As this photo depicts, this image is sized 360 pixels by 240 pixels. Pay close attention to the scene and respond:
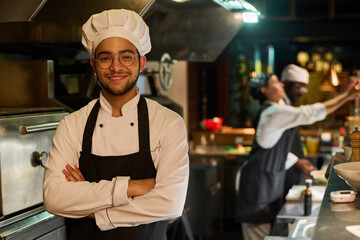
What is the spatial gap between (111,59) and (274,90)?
269 cm

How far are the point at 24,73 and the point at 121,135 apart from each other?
1356mm

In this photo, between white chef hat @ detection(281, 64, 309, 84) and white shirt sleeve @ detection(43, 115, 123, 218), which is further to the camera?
white chef hat @ detection(281, 64, 309, 84)

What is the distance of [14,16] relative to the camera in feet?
9.86

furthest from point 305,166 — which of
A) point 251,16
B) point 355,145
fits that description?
point 355,145

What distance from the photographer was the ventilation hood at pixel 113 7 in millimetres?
3025

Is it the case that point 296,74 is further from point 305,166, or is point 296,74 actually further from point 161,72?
point 161,72

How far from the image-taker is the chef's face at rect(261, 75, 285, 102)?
464 centimetres

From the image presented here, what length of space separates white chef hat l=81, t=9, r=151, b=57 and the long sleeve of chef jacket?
7.64 ft

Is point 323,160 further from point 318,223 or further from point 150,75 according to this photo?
point 318,223

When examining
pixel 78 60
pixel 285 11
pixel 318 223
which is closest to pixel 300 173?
pixel 78 60

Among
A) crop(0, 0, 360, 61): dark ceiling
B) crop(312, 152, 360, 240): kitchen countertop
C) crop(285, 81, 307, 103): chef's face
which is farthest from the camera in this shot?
crop(285, 81, 307, 103): chef's face

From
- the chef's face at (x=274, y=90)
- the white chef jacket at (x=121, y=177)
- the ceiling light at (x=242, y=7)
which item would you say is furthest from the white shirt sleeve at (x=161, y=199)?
the chef's face at (x=274, y=90)

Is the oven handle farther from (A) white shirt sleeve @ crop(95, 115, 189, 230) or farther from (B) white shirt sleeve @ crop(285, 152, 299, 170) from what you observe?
(B) white shirt sleeve @ crop(285, 152, 299, 170)

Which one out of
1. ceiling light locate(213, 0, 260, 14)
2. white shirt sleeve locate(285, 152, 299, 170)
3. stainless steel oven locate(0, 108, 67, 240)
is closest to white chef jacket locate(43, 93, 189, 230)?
stainless steel oven locate(0, 108, 67, 240)
